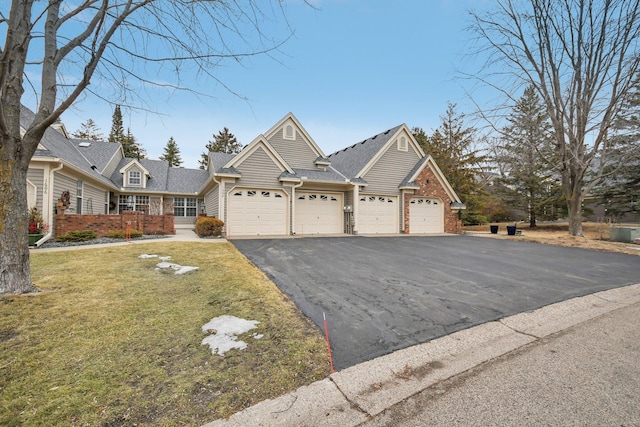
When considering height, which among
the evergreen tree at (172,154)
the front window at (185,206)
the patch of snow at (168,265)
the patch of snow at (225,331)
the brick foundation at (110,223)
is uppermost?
the evergreen tree at (172,154)

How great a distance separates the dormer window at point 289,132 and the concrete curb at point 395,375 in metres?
14.4

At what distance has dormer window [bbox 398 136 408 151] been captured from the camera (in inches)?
714

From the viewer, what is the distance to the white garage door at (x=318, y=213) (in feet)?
51.3

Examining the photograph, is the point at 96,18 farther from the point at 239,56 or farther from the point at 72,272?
the point at 72,272

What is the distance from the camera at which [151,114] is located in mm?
4395

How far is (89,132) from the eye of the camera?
37.7 m

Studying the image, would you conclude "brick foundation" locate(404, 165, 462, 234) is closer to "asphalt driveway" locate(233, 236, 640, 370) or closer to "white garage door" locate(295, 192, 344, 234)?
"white garage door" locate(295, 192, 344, 234)

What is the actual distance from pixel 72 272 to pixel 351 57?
35.1ft

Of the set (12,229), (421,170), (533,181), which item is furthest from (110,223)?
(533,181)

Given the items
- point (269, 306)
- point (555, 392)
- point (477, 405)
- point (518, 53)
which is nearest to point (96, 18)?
point (269, 306)

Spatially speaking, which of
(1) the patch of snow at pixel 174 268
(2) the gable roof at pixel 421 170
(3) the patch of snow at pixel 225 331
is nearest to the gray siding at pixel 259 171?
(1) the patch of snow at pixel 174 268

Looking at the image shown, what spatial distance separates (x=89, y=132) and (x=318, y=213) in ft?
131

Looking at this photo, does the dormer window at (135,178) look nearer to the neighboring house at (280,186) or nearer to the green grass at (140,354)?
the neighboring house at (280,186)

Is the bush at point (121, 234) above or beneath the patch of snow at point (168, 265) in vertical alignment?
above
